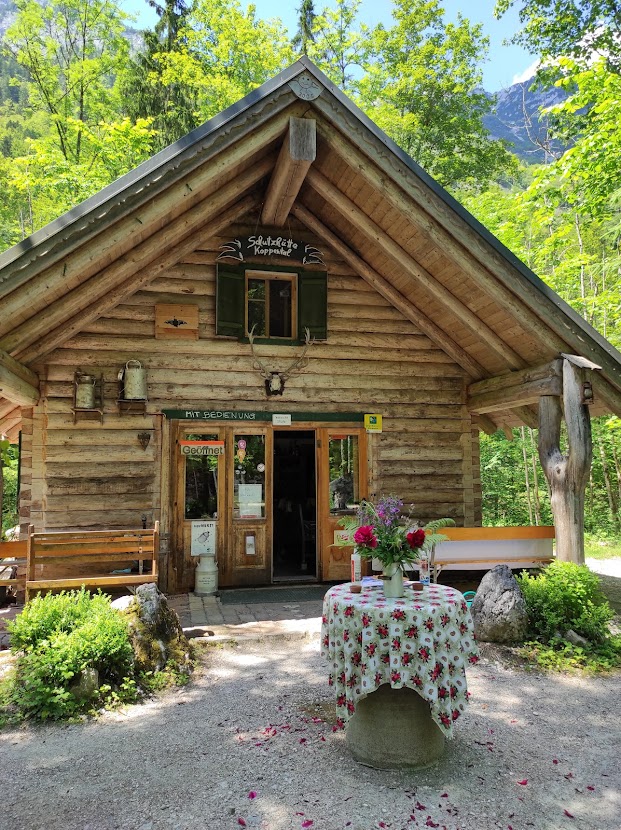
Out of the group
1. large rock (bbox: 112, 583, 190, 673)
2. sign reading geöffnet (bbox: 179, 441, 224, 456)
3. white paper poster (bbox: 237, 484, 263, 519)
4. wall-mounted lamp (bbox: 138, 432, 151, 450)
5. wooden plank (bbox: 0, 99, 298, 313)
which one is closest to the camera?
large rock (bbox: 112, 583, 190, 673)

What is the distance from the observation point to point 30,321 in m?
7.59

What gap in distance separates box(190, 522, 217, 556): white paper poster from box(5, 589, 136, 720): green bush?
3.30 m

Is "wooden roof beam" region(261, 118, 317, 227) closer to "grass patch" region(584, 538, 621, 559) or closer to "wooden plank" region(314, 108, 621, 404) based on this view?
"wooden plank" region(314, 108, 621, 404)

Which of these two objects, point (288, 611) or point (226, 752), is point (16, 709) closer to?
point (226, 752)

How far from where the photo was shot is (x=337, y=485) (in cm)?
966

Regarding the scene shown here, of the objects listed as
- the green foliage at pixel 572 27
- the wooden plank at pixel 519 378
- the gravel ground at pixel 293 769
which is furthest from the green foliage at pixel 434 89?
the gravel ground at pixel 293 769

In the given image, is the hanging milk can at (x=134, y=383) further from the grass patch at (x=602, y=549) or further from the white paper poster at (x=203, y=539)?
the grass patch at (x=602, y=549)

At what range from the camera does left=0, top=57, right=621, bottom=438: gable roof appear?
6.67m

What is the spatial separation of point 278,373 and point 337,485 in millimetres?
2081

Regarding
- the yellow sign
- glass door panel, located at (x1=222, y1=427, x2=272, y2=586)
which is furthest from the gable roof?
glass door panel, located at (x1=222, y1=427, x2=272, y2=586)

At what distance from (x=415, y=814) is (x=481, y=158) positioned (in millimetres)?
21283

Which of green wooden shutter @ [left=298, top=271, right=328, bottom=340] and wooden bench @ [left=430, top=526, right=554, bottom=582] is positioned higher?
green wooden shutter @ [left=298, top=271, right=328, bottom=340]

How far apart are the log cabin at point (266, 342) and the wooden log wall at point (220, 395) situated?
3 centimetres

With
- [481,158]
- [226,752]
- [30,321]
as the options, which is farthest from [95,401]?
[481,158]
